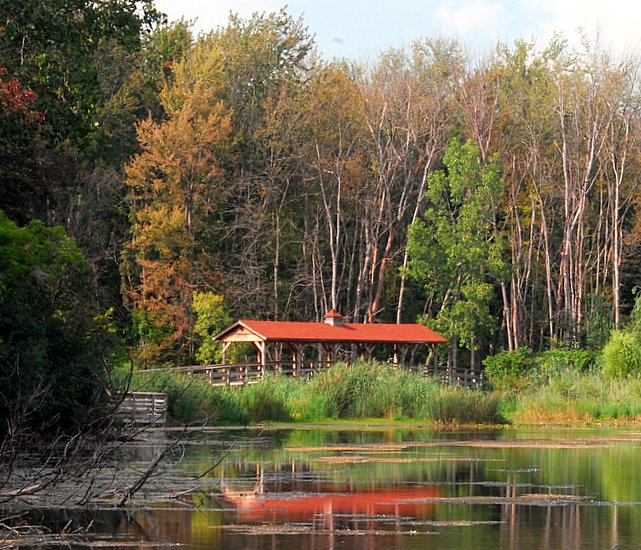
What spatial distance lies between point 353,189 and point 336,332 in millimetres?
14162

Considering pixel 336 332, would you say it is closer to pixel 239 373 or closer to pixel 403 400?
pixel 239 373

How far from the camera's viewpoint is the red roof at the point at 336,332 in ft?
201

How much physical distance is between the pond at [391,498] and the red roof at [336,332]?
75.3ft

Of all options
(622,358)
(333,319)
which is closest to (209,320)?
(333,319)

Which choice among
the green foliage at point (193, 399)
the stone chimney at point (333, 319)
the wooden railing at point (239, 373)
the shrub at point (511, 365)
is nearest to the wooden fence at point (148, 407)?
the green foliage at point (193, 399)

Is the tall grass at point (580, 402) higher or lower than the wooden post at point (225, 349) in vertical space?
lower

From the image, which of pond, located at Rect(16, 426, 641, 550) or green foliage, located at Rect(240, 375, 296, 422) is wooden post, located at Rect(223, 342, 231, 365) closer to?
green foliage, located at Rect(240, 375, 296, 422)

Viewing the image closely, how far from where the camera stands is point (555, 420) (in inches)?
2073

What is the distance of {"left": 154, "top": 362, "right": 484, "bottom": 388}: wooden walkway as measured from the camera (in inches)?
2264

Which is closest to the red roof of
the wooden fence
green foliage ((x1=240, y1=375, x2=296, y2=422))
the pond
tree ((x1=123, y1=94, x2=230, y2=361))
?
tree ((x1=123, y1=94, x2=230, y2=361))

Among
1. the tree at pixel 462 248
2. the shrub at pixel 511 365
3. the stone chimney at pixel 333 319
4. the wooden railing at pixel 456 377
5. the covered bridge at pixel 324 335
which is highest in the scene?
the tree at pixel 462 248

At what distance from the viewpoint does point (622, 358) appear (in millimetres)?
60375

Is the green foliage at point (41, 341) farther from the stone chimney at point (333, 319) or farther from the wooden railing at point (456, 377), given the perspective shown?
the wooden railing at point (456, 377)

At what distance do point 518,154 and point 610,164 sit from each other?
16.3 feet
